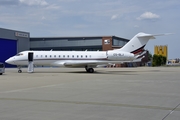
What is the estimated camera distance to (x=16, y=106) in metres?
9.44

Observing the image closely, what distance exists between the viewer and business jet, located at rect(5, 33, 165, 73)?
34.6 m

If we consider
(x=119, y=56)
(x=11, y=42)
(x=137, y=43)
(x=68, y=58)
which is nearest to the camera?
(x=119, y=56)

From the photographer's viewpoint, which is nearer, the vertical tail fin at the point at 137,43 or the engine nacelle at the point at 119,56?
the engine nacelle at the point at 119,56

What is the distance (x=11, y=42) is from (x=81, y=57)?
33628 mm

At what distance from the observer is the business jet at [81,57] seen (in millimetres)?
34625

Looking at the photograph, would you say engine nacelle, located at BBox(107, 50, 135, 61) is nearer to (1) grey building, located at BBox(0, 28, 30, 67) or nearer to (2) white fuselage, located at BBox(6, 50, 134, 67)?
(2) white fuselage, located at BBox(6, 50, 134, 67)

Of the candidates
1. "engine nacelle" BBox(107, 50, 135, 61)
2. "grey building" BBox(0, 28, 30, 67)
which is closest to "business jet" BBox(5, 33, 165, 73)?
"engine nacelle" BBox(107, 50, 135, 61)

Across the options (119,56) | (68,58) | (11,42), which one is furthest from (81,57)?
(11,42)

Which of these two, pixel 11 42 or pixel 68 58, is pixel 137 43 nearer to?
pixel 68 58

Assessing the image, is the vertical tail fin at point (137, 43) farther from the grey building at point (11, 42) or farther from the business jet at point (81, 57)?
the grey building at point (11, 42)

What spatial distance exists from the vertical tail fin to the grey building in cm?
3469

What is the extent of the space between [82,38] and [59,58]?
43163 millimetres

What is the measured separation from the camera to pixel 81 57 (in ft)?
119

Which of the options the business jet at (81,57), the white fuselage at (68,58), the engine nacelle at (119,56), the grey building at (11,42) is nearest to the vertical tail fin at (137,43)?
the business jet at (81,57)
